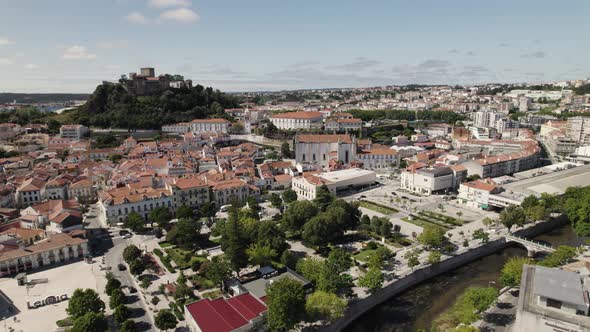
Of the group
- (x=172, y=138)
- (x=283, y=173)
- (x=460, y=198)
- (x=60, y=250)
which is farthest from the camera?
(x=172, y=138)

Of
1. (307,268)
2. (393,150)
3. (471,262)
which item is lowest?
(471,262)

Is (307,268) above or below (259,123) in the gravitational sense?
below

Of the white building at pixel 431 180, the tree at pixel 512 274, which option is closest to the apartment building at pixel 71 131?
the white building at pixel 431 180

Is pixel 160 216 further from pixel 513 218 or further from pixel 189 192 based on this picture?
pixel 513 218

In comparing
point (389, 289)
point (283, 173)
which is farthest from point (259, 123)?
point (389, 289)

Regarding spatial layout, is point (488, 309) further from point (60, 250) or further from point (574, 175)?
point (574, 175)

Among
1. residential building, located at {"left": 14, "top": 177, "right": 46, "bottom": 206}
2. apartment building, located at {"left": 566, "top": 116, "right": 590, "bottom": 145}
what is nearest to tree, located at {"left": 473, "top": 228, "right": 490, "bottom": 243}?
residential building, located at {"left": 14, "top": 177, "right": 46, "bottom": 206}

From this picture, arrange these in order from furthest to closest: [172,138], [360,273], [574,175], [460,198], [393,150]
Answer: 1. [172,138]
2. [393,150]
3. [574,175]
4. [460,198]
5. [360,273]
